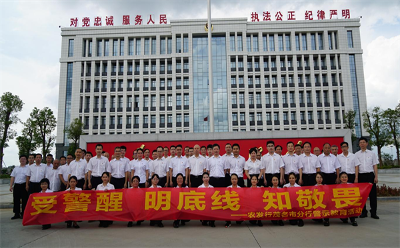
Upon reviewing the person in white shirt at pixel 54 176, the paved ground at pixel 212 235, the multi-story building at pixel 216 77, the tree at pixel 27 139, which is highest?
the multi-story building at pixel 216 77

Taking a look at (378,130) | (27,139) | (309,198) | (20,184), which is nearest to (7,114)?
(27,139)

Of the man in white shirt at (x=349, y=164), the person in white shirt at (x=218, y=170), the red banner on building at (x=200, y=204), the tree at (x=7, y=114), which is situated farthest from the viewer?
the tree at (x=7, y=114)

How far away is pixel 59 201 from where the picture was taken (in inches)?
210

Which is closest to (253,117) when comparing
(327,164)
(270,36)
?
(270,36)

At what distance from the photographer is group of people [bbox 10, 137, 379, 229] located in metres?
5.76

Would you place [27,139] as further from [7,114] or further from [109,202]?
[109,202]

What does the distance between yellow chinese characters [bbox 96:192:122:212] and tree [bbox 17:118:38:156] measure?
25.1 m

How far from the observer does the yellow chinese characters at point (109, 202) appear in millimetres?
5270

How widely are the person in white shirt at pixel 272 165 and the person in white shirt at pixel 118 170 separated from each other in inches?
134

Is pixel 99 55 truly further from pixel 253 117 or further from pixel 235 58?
pixel 253 117

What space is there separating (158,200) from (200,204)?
871 millimetres

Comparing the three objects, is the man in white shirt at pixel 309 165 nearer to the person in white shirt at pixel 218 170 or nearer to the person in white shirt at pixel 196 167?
the person in white shirt at pixel 218 170

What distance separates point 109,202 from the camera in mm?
5312

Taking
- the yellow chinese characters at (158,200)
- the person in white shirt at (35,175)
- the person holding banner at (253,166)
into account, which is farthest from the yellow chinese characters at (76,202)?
the person holding banner at (253,166)
